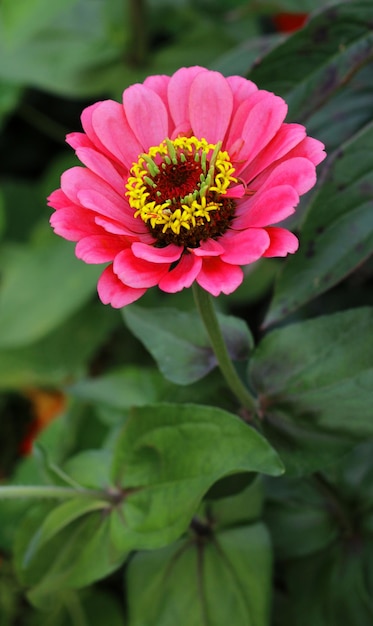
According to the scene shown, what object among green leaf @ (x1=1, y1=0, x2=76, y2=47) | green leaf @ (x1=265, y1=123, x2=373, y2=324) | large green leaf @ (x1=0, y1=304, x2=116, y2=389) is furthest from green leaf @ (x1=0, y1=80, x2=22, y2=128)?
green leaf @ (x1=265, y1=123, x2=373, y2=324)

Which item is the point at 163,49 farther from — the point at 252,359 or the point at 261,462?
the point at 261,462

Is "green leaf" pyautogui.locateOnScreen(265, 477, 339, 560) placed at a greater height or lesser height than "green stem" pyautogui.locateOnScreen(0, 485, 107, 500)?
lesser

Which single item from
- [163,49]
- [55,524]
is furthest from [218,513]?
[163,49]

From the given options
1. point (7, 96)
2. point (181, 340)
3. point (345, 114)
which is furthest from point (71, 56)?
point (181, 340)

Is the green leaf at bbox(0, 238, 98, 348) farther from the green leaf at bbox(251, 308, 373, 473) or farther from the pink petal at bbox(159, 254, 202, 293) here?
the pink petal at bbox(159, 254, 202, 293)

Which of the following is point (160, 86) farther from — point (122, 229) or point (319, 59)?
point (319, 59)

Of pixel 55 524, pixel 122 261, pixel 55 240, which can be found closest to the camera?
pixel 122 261
